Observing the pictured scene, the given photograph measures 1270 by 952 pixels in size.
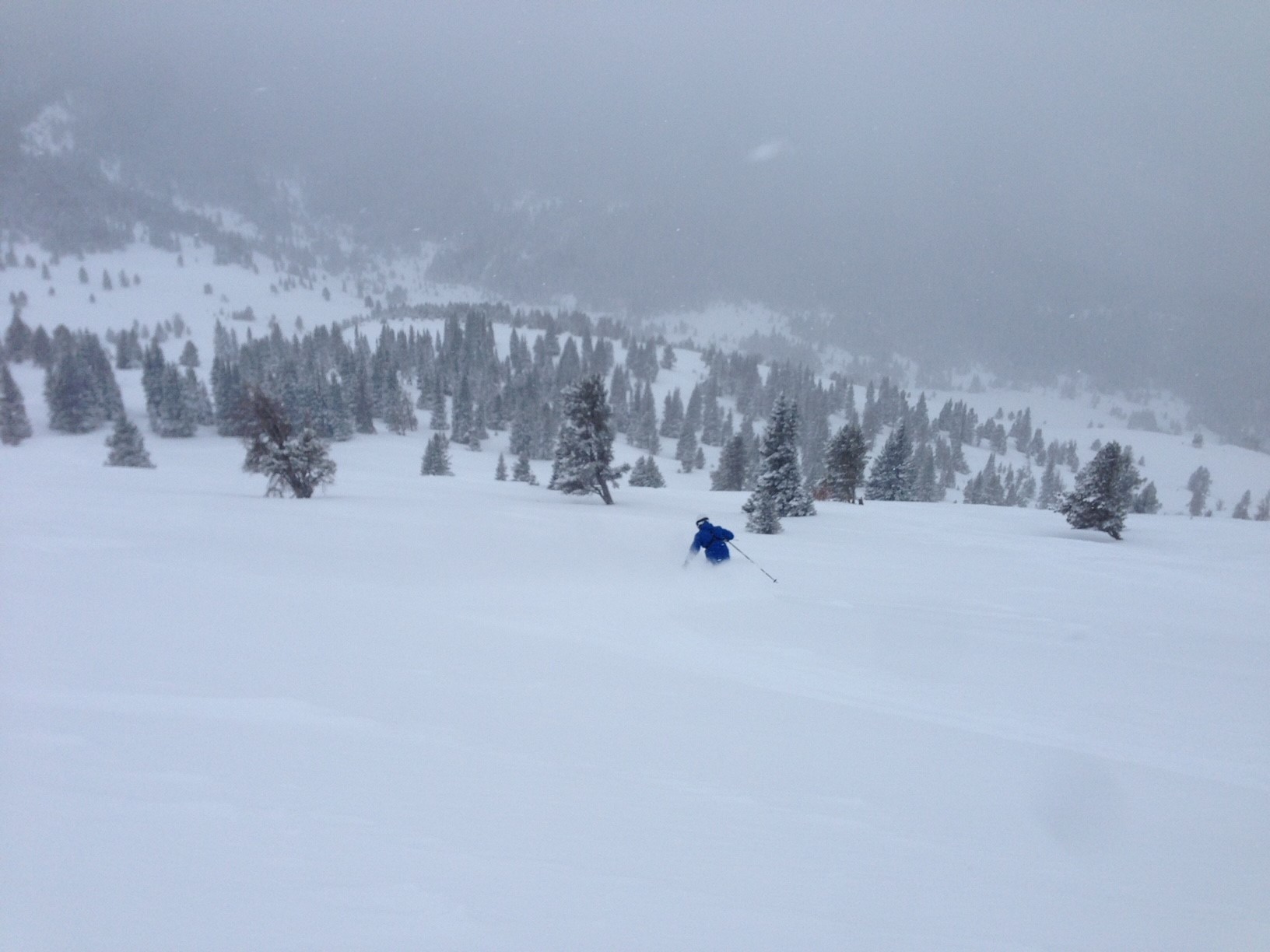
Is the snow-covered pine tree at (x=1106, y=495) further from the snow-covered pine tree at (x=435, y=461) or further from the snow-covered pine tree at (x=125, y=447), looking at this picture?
the snow-covered pine tree at (x=125, y=447)

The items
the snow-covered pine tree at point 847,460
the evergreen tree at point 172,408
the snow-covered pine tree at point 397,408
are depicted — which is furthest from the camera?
the snow-covered pine tree at point 397,408

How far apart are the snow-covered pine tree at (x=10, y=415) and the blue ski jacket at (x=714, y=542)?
73466 millimetres

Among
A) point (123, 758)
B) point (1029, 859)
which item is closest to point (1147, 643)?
point (1029, 859)

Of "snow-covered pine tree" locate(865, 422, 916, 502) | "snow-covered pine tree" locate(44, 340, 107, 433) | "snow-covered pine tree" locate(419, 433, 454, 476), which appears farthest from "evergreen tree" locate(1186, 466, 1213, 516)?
"snow-covered pine tree" locate(44, 340, 107, 433)

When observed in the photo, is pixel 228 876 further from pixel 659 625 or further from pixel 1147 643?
pixel 1147 643

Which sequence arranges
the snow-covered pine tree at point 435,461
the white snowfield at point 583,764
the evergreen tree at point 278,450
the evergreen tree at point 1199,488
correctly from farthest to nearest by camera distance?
the evergreen tree at point 1199,488
the snow-covered pine tree at point 435,461
the evergreen tree at point 278,450
the white snowfield at point 583,764

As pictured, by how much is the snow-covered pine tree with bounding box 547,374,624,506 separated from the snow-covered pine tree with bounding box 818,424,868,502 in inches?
591

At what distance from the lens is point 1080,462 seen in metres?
150

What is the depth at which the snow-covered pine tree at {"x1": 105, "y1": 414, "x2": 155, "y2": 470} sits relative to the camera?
4250cm

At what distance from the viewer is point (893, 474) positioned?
147 ft

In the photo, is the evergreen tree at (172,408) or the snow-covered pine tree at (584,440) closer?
the snow-covered pine tree at (584,440)

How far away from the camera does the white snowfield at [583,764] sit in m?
2.70

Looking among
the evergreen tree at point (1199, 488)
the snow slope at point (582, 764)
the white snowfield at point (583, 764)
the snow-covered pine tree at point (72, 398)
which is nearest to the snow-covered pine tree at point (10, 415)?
the snow-covered pine tree at point (72, 398)

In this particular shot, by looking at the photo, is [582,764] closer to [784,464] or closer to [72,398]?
[784,464]
